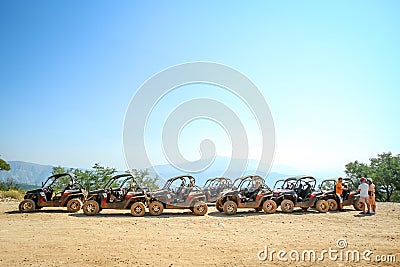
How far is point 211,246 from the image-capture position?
25.3ft

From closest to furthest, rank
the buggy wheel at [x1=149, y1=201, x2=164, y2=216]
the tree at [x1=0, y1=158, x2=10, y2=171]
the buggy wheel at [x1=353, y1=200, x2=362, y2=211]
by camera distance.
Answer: the buggy wheel at [x1=149, y1=201, x2=164, y2=216] → the buggy wheel at [x1=353, y1=200, x2=362, y2=211] → the tree at [x1=0, y1=158, x2=10, y2=171]

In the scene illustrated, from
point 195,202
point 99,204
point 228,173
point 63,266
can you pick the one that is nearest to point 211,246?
point 63,266

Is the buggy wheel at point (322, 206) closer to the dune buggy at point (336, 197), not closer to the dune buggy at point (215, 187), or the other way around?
the dune buggy at point (336, 197)

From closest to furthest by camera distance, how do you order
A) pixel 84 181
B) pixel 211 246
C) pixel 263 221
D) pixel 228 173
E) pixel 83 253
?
pixel 83 253
pixel 211 246
pixel 263 221
pixel 228 173
pixel 84 181

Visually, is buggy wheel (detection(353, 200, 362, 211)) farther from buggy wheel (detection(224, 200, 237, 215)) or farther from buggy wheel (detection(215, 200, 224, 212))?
buggy wheel (detection(215, 200, 224, 212))

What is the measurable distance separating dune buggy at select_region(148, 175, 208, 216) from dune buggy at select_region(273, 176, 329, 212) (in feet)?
11.5

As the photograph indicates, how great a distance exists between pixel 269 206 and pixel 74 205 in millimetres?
8407

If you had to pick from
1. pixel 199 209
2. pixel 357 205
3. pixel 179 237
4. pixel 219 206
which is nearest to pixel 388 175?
pixel 357 205

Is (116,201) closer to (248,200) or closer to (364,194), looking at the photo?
(248,200)

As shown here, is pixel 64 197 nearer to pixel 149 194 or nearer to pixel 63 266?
pixel 149 194

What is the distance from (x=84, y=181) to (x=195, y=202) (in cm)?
1883

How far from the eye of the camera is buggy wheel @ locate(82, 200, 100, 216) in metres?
Answer: 12.8

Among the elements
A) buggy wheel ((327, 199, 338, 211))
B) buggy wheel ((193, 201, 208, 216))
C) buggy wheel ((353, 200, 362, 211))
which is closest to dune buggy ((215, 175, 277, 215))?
buggy wheel ((193, 201, 208, 216))

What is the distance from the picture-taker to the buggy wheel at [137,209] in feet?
42.0
